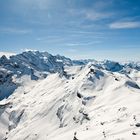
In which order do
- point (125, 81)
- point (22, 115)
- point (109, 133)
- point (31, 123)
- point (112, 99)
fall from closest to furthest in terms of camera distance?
point (109, 133), point (112, 99), point (125, 81), point (31, 123), point (22, 115)

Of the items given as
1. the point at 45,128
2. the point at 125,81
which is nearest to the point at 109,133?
the point at 125,81

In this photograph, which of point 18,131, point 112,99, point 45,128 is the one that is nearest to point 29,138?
point 45,128

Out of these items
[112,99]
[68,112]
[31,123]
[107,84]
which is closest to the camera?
[112,99]

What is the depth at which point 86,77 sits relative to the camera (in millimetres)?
158375

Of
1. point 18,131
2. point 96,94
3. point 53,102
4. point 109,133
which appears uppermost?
point 109,133

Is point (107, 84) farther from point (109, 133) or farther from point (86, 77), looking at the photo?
point (109, 133)

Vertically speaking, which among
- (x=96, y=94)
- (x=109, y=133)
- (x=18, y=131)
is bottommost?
(x=18, y=131)

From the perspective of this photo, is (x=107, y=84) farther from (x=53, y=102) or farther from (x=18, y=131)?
(x=18, y=131)

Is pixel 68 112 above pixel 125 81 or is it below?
below

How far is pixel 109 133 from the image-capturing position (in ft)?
161

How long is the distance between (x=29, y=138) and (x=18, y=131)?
68.4ft

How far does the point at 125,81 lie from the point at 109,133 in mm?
76144

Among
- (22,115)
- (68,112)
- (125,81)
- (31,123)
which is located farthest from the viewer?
(22,115)

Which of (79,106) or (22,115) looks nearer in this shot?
(79,106)
